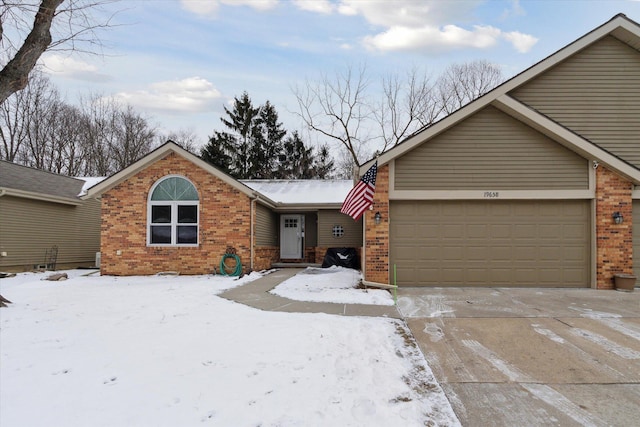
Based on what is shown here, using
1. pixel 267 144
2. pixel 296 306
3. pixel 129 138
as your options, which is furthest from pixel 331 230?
pixel 129 138

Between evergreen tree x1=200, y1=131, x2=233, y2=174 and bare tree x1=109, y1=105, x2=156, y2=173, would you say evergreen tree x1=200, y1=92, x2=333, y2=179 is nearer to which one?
evergreen tree x1=200, y1=131, x2=233, y2=174

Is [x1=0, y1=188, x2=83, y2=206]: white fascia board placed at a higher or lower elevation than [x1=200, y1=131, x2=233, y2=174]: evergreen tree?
lower

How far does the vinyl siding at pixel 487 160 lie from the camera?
9344 mm

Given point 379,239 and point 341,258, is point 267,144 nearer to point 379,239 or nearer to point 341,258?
point 341,258

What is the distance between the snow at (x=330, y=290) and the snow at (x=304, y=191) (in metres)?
4.50

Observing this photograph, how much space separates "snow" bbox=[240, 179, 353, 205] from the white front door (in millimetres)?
980

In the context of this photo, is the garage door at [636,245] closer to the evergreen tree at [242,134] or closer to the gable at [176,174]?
the gable at [176,174]

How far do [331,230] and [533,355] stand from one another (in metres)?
11.1

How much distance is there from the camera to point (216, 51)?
42.5 feet

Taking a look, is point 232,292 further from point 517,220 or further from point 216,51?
point 216,51

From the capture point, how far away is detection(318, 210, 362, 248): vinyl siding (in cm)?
1553

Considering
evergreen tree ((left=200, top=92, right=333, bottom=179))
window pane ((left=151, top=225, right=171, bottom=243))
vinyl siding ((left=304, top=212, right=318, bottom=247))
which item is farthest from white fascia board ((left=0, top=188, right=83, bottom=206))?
evergreen tree ((left=200, top=92, right=333, bottom=179))

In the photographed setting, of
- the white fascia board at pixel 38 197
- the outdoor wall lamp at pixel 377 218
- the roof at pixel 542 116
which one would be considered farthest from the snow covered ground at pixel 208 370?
the white fascia board at pixel 38 197

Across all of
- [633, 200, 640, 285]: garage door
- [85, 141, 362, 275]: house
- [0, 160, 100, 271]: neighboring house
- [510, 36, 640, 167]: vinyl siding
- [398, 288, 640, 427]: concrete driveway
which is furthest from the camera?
[0, 160, 100, 271]: neighboring house
